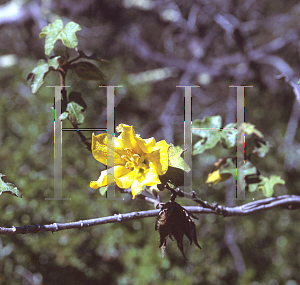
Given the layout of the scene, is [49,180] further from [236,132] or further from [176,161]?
[176,161]

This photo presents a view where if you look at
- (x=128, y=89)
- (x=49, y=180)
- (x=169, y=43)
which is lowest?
(x=49, y=180)

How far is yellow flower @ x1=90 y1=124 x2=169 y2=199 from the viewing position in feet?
2.27

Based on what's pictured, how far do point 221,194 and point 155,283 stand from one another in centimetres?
84

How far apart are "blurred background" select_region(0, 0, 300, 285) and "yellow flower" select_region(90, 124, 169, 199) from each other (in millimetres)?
644

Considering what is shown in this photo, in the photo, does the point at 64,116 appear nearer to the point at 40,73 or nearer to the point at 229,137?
the point at 40,73

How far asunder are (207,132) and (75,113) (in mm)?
500

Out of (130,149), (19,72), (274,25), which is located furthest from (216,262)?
(274,25)

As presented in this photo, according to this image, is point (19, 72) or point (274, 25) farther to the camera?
point (274, 25)

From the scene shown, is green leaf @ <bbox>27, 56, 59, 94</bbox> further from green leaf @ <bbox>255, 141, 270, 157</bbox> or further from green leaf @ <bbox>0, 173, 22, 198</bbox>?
green leaf @ <bbox>255, 141, 270, 157</bbox>

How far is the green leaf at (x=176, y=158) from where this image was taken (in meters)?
0.66

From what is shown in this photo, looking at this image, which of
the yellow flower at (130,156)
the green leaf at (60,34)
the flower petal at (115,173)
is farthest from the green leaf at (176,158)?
the green leaf at (60,34)

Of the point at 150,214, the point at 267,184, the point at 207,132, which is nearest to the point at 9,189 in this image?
the point at 150,214

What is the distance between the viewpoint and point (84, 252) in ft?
5.70

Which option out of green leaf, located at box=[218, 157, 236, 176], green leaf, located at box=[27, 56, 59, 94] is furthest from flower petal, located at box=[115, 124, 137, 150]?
green leaf, located at box=[218, 157, 236, 176]
